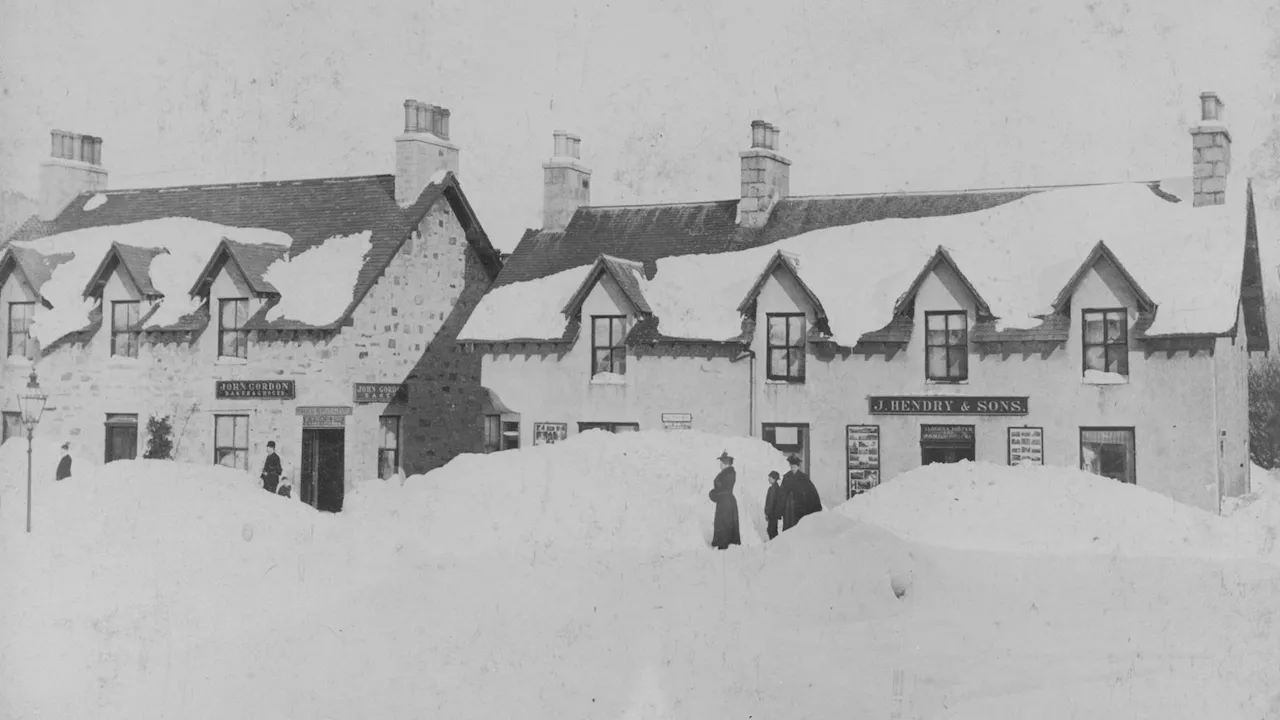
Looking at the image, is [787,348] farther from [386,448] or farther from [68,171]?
[68,171]

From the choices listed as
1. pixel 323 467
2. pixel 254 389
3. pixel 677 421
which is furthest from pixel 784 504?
pixel 254 389

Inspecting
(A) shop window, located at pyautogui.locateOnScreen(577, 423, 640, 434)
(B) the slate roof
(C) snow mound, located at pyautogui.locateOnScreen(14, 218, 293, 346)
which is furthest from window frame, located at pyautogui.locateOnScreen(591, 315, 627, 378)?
(C) snow mound, located at pyautogui.locateOnScreen(14, 218, 293, 346)

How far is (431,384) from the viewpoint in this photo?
1264 inches

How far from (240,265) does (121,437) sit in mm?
4861

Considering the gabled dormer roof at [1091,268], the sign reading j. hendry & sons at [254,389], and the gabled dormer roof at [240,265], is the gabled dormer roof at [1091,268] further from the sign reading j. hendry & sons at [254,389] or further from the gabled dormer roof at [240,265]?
the gabled dormer roof at [240,265]

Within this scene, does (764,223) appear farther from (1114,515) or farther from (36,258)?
(36,258)

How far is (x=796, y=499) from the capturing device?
21.1m

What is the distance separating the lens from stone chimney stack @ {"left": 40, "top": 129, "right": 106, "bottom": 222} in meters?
35.5

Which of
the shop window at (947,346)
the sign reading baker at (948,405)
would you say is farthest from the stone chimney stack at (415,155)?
the shop window at (947,346)

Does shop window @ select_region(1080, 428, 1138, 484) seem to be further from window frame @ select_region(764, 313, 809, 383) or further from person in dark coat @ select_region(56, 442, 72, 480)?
person in dark coat @ select_region(56, 442, 72, 480)

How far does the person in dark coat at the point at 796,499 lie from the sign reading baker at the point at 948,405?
5.77 metres

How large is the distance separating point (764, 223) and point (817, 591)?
14.8m

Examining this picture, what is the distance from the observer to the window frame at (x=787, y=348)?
27.1 metres

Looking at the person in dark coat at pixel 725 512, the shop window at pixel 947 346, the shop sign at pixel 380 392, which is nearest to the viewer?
the person in dark coat at pixel 725 512
